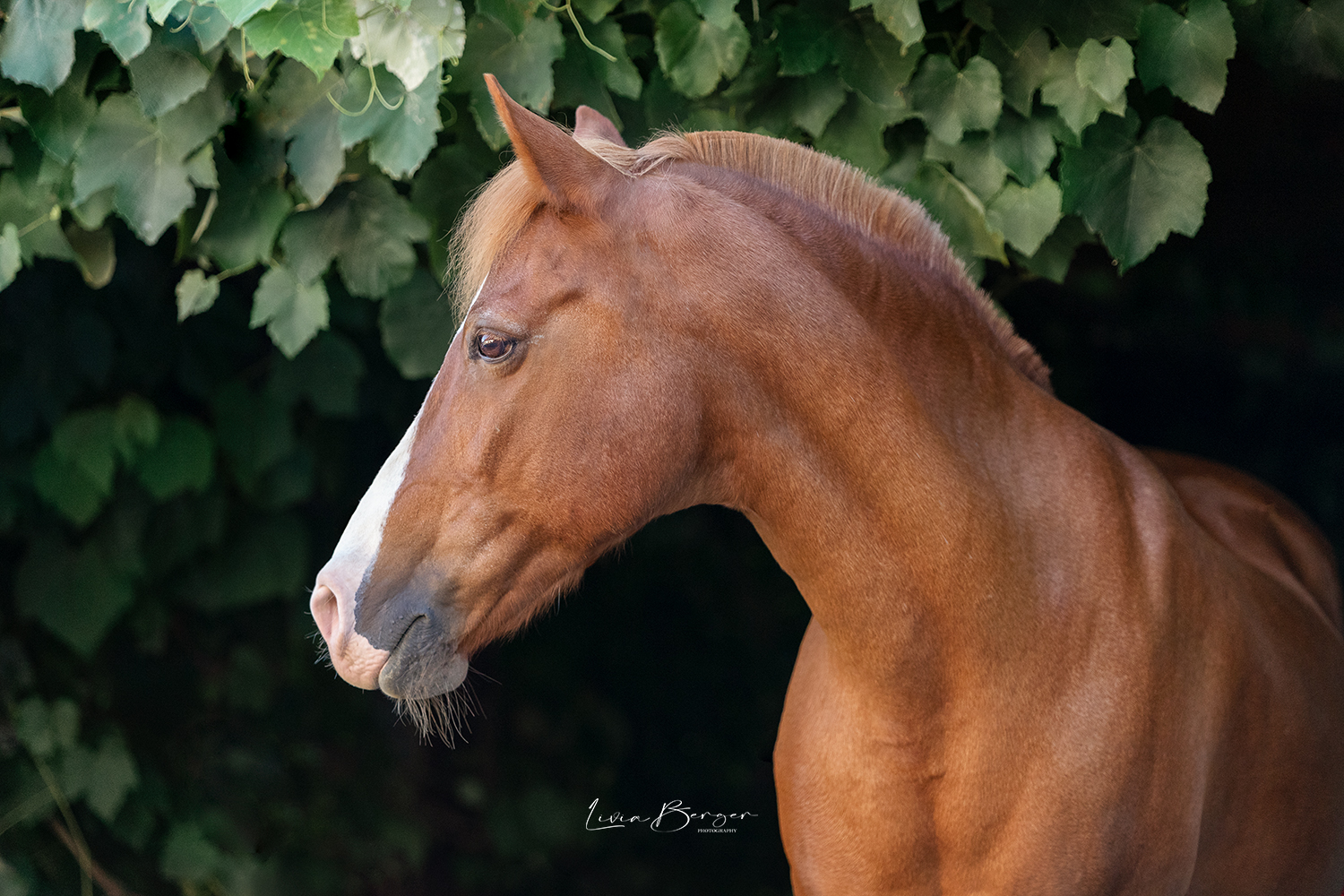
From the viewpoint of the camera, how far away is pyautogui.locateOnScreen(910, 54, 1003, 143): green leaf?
1548 mm

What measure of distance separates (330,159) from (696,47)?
57 centimetres

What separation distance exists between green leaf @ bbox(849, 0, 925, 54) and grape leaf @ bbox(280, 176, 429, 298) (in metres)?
0.77

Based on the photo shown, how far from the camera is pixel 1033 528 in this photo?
131 cm

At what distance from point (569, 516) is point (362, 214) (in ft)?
2.49

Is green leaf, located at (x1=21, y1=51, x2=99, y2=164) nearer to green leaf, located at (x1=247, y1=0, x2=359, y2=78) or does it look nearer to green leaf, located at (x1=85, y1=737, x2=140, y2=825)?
green leaf, located at (x1=247, y1=0, x2=359, y2=78)

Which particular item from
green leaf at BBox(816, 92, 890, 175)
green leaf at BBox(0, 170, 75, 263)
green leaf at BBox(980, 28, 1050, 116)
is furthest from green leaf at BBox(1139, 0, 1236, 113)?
green leaf at BBox(0, 170, 75, 263)

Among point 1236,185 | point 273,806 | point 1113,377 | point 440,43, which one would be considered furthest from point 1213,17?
point 273,806

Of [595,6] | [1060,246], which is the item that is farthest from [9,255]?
[1060,246]

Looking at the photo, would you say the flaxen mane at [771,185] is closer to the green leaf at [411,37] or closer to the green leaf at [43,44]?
the green leaf at [411,37]

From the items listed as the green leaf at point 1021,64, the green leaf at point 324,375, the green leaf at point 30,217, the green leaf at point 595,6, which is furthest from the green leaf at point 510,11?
the green leaf at point 324,375

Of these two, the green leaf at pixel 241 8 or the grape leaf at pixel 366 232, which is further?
the grape leaf at pixel 366 232

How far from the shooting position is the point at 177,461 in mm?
2158

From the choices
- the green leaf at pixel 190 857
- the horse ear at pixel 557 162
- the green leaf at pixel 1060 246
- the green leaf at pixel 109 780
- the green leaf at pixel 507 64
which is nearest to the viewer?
the horse ear at pixel 557 162

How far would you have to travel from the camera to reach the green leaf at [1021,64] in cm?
157
